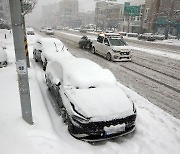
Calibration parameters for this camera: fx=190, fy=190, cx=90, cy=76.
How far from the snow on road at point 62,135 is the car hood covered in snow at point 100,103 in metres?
0.70

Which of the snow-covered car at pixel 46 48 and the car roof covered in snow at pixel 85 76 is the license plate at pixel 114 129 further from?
the snow-covered car at pixel 46 48

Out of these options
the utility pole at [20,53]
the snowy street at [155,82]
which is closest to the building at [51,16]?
the snowy street at [155,82]

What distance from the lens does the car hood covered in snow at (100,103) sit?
14.1 ft

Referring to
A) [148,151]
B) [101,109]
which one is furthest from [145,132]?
[101,109]

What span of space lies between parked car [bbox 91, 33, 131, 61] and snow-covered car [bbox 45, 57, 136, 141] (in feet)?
26.8

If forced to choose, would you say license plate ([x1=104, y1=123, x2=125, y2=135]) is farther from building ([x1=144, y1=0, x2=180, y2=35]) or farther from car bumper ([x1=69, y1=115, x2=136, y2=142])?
building ([x1=144, y1=0, x2=180, y2=35])

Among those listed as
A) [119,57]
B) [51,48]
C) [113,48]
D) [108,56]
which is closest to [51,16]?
[108,56]

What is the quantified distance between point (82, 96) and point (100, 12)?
8924cm

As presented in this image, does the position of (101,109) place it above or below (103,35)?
below

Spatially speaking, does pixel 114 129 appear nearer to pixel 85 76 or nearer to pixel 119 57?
pixel 85 76

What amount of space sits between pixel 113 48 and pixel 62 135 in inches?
399

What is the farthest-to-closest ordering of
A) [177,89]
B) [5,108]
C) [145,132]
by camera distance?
1. [177,89]
2. [5,108]
3. [145,132]

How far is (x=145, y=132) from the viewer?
4.95m

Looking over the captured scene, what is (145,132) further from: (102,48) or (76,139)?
(102,48)
